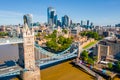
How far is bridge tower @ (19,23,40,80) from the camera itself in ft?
69.1

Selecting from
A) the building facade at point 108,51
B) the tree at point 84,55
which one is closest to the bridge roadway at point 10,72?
the tree at point 84,55

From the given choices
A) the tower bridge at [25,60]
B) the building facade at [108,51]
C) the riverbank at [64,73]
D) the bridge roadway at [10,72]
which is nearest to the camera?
the bridge roadway at [10,72]

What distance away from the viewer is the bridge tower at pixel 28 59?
69.1 feet

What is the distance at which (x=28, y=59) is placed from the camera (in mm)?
22766

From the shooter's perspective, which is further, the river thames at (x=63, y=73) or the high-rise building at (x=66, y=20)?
the high-rise building at (x=66, y=20)

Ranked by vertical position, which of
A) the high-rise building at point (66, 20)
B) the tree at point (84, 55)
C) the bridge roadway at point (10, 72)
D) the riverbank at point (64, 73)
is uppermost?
the high-rise building at point (66, 20)

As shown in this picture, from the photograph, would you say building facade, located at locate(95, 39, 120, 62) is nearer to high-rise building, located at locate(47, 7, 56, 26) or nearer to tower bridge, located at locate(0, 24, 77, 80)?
tower bridge, located at locate(0, 24, 77, 80)

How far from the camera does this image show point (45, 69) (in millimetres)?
26219

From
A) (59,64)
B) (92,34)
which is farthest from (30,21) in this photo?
(59,64)

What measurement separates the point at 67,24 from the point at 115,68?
97248mm

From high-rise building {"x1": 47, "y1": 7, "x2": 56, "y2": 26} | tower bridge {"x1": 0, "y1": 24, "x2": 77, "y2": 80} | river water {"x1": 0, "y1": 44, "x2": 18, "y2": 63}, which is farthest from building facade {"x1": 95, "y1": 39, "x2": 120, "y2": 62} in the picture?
high-rise building {"x1": 47, "y1": 7, "x2": 56, "y2": 26}

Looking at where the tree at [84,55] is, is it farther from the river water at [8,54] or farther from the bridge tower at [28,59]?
the river water at [8,54]

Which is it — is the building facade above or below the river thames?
above

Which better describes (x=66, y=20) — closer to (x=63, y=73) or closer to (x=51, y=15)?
(x=51, y=15)
